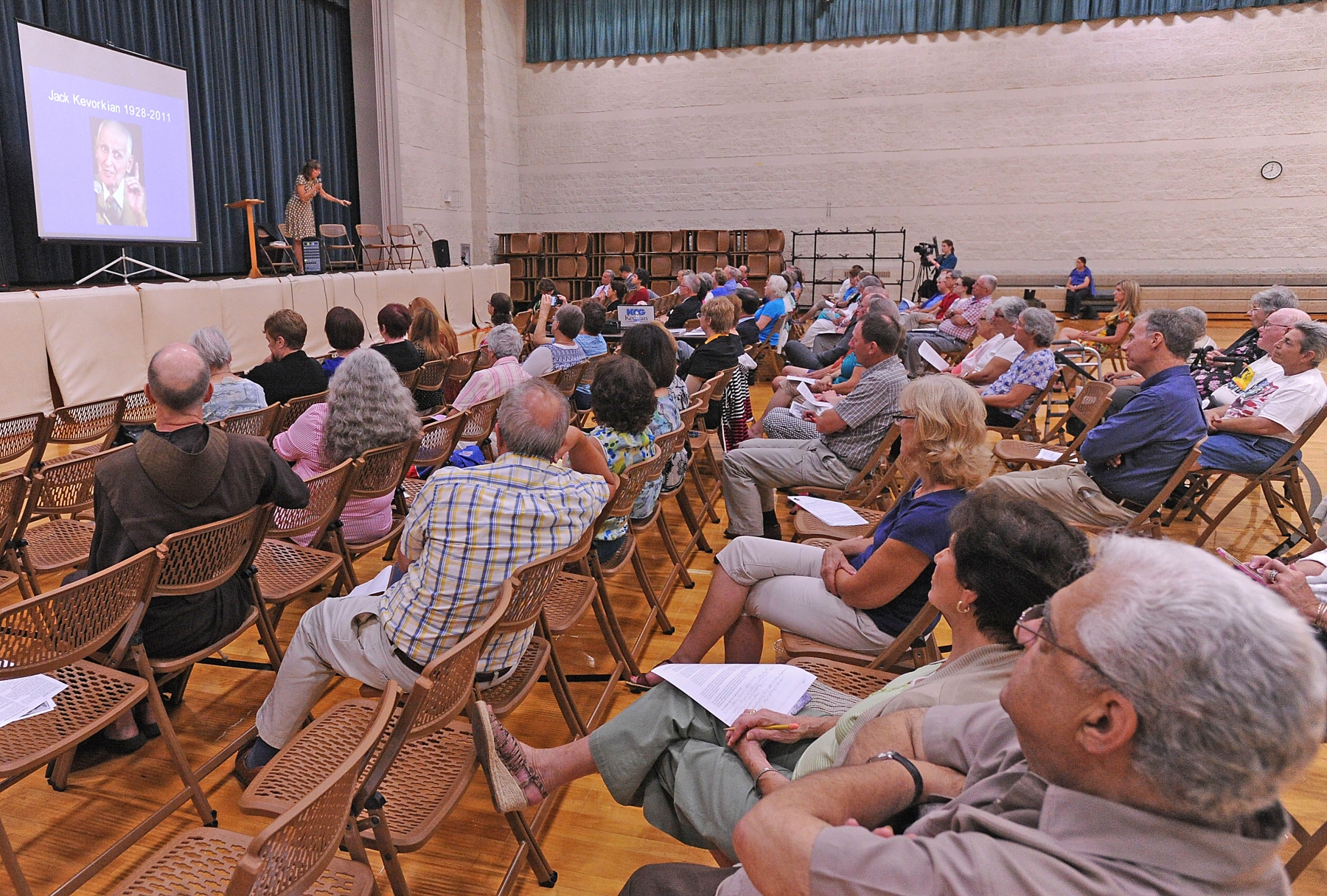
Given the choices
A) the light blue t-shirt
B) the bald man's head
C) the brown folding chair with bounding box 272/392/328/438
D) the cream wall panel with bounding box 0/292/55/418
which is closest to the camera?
the bald man's head

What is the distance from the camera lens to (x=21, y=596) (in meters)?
3.35

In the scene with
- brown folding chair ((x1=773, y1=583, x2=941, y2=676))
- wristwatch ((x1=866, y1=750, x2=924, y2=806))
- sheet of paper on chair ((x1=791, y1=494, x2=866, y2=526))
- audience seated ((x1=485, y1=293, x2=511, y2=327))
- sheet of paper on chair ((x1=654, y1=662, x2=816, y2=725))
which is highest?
audience seated ((x1=485, y1=293, x2=511, y2=327))

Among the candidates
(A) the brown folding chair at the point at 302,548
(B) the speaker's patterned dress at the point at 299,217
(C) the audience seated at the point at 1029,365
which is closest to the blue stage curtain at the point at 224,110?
(B) the speaker's patterned dress at the point at 299,217

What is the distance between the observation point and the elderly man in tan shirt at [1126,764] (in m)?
0.82

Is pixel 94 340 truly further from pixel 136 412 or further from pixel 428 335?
pixel 428 335

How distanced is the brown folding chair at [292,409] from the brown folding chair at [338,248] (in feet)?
24.9

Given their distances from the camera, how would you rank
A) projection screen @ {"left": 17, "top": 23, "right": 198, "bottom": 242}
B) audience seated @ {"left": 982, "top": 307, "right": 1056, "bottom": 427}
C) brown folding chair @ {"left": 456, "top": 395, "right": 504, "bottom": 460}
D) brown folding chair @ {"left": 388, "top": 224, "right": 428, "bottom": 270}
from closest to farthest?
brown folding chair @ {"left": 456, "top": 395, "right": 504, "bottom": 460}
audience seated @ {"left": 982, "top": 307, "right": 1056, "bottom": 427}
projection screen @ {"left": 17, "top": 23, "right": 198, "bottom": 242}
brown folding chair @ {"left": 388, "top": 224, "right": 428, "bottom": 270}

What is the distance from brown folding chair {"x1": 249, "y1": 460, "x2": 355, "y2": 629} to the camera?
2.66 m

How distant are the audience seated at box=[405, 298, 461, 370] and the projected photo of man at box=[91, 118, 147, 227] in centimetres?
507

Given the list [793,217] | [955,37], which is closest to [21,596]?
[793,217]

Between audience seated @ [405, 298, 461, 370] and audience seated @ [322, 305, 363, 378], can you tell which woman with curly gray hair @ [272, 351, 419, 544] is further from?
audience seated @ [405, 298, 461, 370]

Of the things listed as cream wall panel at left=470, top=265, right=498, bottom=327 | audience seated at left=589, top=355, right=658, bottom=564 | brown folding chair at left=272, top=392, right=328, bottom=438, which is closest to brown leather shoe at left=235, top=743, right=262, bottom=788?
audience seated at left=589, top=355, right=658, bottom=564

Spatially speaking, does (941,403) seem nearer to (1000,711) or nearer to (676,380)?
(1000,711)

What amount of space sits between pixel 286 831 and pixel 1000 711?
1.09m
